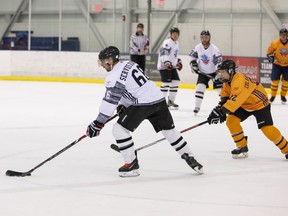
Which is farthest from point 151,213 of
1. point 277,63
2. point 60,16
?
point 60,16

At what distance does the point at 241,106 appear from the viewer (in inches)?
234

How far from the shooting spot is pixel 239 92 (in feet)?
18.5

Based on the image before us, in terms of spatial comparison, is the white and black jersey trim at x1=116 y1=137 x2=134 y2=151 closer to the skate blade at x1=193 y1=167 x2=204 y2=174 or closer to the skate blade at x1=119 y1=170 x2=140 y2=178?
the skate blade at x1=119 y1=170 x2=140 y2=178

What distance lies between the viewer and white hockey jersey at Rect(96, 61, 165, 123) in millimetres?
4941

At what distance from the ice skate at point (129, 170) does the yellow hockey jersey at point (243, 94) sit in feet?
3.06

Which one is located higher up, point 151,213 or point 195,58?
point 195,58

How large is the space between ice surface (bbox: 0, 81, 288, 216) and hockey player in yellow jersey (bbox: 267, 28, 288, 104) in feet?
9.13

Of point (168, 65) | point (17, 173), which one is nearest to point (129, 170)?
point (17, 173)

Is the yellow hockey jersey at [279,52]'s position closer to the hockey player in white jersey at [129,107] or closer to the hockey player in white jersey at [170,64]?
the hockey player in white jersey at [170,64]

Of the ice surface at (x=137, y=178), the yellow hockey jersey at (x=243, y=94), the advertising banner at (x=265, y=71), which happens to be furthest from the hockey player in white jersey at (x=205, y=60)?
the advertising banner at (x=265, y=71)

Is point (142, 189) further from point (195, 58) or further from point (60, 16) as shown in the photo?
point (60, 16)

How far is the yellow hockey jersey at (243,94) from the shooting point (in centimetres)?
562

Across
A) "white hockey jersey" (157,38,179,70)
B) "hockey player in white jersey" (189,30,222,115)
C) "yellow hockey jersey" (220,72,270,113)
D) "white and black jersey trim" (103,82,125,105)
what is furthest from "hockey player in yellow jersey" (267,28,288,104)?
"white and black jersey trim" (103,82,125,105)

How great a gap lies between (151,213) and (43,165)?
1793 mm
